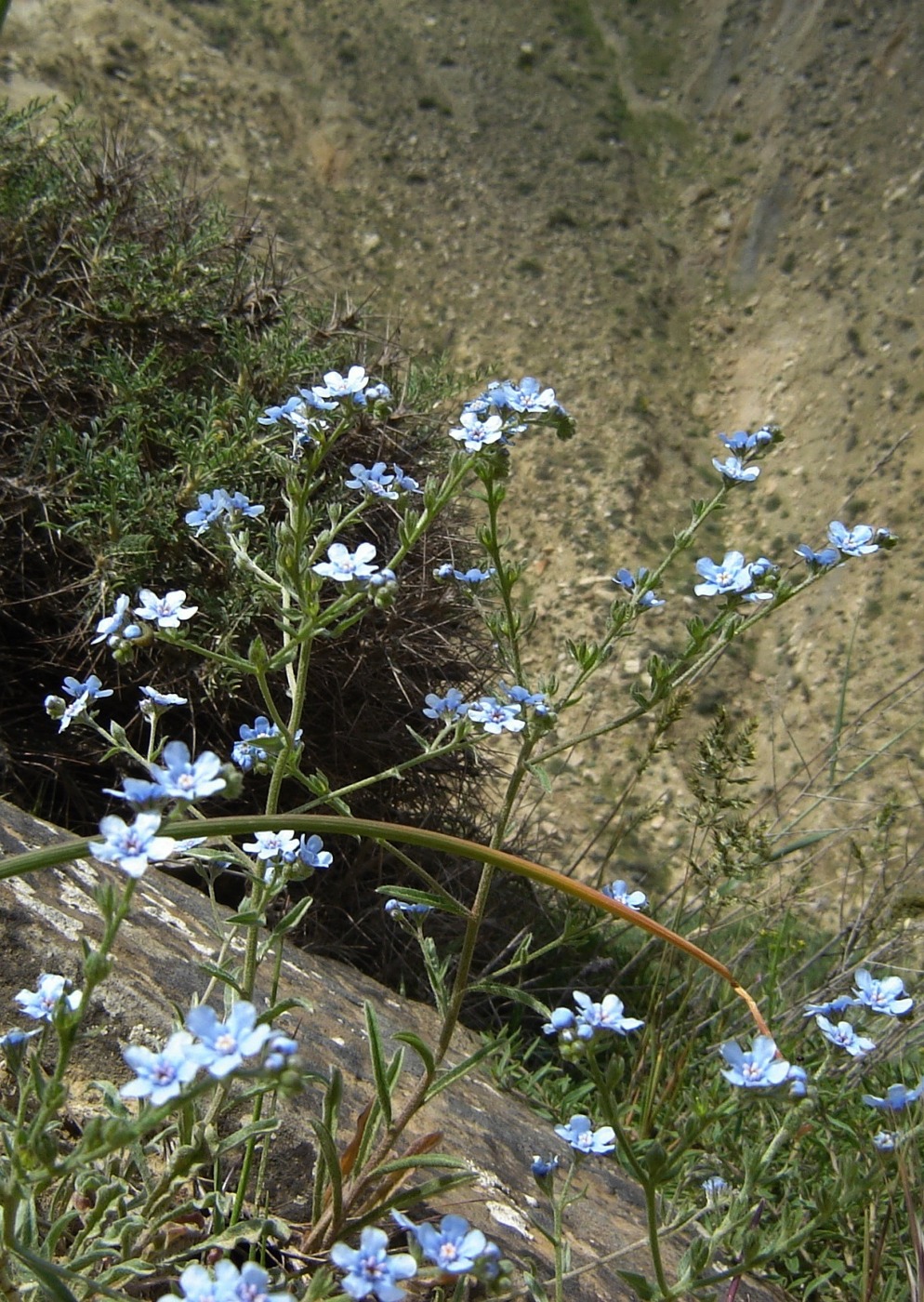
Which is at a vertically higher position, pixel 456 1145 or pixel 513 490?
pixel 513 490

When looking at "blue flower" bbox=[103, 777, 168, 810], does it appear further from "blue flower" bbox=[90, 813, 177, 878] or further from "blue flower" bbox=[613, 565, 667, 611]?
"blue flower" bbox=[613, 565, 667, 611]

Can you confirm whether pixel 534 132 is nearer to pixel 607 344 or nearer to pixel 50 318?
pixel 607 344

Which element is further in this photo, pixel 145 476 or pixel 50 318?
pixel 50 318

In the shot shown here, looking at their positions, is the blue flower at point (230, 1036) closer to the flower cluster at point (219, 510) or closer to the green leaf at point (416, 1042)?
the green leaf at point (416, 1042)

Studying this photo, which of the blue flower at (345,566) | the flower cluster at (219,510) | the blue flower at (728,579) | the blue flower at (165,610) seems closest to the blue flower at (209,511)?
the flower cluster at (219,510)

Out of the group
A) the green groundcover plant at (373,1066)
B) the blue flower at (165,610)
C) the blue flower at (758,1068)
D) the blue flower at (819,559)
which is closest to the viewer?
the green groundcover plant at (373,1066)

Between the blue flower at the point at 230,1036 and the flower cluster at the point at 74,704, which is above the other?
the flower cluster at the point at 74,704

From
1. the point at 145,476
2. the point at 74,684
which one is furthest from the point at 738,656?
the point at 74,684
